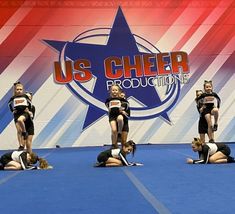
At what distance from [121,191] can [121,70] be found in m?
7.79

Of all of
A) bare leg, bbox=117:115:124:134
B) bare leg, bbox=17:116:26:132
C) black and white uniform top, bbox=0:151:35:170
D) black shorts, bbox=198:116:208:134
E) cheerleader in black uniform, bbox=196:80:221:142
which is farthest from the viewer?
black shorts, bbox=198:116:208:134

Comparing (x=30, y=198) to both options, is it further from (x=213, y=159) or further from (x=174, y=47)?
(x=174, y=47)

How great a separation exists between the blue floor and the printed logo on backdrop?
235 inches

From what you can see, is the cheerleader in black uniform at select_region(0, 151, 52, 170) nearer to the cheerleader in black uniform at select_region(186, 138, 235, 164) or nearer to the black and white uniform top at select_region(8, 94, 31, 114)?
the black and white uniform top at select_region(8, 94, 31, 114)

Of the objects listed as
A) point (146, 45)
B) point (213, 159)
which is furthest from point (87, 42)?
point (213, 159)

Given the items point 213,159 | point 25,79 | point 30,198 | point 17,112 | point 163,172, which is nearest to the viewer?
point 30,198

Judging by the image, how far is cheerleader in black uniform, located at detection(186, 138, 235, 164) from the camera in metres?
5.41

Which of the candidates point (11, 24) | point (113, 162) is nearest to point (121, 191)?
point (113, 162)

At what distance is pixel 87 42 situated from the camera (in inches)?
427

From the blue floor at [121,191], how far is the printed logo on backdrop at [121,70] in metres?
5.97

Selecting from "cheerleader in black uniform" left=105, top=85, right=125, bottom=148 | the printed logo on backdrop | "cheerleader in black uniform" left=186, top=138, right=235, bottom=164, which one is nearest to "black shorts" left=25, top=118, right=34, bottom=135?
"cheerleader in black uniform" left=105, top=85, right=125, bottom=148

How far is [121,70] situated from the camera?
1092cm

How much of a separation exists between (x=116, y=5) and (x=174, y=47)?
1.83 metres

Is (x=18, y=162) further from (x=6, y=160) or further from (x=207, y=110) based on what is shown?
(x=207, y=110)
